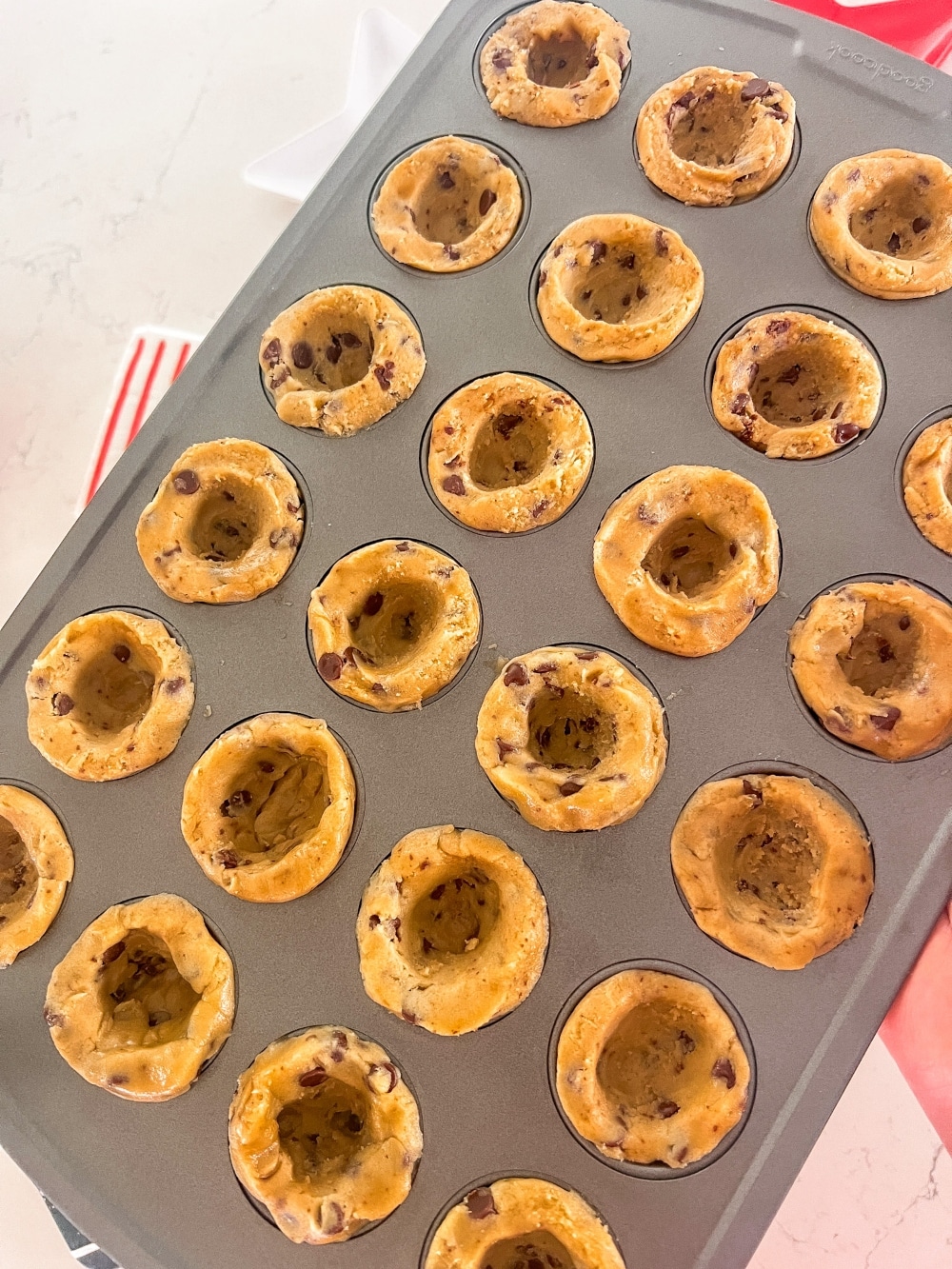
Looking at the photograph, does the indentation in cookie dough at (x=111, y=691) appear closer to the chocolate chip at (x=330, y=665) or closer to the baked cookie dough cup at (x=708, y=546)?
the chocolate chip at (x=330, y=665)

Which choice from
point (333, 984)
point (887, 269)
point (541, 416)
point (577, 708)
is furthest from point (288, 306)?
point (333, 984)

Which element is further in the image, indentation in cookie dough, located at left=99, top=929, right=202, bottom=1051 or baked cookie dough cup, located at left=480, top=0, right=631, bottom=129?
baked cookie dough cup, located at left=480, top=0, right=631, bottom=129

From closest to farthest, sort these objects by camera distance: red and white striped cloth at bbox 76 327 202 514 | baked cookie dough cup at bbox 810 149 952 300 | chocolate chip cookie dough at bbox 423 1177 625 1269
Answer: chocolate chip cookie dough at bbox 423 1177 625 1269 → baked cookie dough cup at bbox 810 149 952 300 → red and white striped cloth at bbox 76 327 202 514

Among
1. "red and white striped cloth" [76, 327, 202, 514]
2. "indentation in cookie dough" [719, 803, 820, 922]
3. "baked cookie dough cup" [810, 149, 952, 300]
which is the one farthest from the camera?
"red and white striped cloth" [76, 327, 202, 514]

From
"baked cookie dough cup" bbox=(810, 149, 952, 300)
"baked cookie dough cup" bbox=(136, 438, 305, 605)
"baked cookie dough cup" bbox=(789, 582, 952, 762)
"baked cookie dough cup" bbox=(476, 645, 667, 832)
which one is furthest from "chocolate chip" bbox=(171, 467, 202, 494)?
"baked cookie dough cup" bbox=(810, 149, 952, 300)

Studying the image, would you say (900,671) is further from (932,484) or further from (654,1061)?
(654,1061)

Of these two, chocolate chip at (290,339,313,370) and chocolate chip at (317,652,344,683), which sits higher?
chocolate chip at (290,339,313,370)

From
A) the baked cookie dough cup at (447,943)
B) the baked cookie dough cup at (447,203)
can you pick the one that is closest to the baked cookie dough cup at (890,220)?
the baked cookie dough cup at (447,203)

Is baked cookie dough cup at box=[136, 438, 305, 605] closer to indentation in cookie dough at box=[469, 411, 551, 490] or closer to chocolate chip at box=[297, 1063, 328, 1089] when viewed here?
indentation in cookie dough at box=[469, 411, 551, 490]
